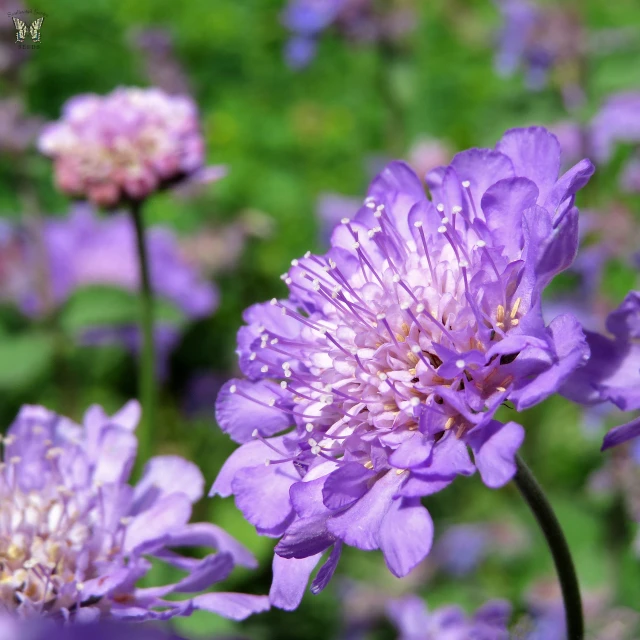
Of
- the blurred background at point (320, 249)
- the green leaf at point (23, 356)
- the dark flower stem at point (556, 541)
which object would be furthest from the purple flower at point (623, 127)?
the green leaf at point (23, 356)

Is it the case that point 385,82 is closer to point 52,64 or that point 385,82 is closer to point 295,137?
point 295,137

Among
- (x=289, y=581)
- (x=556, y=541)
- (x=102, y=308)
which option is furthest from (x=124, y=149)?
(x=556, y=541)

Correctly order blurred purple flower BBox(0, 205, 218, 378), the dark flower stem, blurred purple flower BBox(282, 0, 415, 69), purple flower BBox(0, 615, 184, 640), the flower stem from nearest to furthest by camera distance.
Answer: purple flower BBox(0, 615, 184, 640) < the dark flower stem < the flower stem < blurred purple flower BBox(0, 205, 218, 378) < blurred purple flower BBox(282, 0, 415, 69)

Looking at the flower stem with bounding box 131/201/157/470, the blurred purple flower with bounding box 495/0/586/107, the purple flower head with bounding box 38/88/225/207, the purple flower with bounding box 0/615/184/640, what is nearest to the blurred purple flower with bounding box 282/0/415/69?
the blurred purple flower with bounding box 495/0/586/107

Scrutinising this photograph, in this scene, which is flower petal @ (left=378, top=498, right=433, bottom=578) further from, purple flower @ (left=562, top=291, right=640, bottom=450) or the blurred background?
the blurred background

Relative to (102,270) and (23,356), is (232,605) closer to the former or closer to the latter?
(23,356)

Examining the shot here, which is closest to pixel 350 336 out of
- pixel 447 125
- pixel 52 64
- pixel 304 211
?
pixel 304 211
